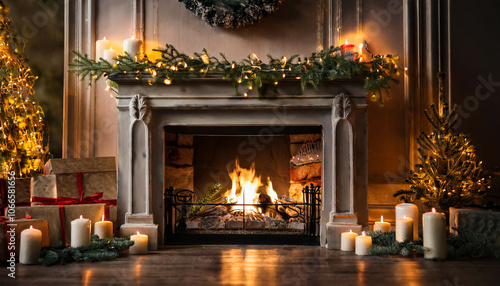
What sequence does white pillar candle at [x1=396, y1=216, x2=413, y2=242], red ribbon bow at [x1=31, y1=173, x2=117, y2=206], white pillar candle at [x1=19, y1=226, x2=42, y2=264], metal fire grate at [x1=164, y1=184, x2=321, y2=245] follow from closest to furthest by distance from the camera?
white pillar candle at [x1=19, y1=226, x2=42, y2=264] < white pillar candle at [x1=396, y1=216, x2=413, y2=242] < red ribbon bow at [x1=31, y1=173, x2=117, y2=206] < metal fire grate at [x1=164, y1=184, x2=321, y2=245]

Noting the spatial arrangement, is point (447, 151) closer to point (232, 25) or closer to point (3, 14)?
point (232, 25)

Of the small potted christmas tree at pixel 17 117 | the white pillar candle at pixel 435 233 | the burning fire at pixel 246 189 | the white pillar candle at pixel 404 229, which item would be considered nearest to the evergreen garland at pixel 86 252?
the small potted christmas tree at pixel 17 117

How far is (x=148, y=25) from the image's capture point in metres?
4.27

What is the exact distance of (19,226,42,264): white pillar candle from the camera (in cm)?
283

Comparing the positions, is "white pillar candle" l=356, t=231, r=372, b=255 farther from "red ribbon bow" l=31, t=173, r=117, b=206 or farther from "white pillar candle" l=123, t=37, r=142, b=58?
"white pillar candle" l=123, t=37, r=142, b=58

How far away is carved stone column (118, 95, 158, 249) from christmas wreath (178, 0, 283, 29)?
1.11 m

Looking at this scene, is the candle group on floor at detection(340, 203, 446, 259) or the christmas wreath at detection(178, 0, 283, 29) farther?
the christmas wreath at detection(178, 0, 283, 29)

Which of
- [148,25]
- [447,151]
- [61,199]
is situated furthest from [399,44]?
[61,199]

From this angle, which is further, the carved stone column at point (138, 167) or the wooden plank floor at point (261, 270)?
Result: the carved stone column at point (138, 167)

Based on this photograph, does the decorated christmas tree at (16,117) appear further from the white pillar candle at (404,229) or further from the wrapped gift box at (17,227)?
the white pillar candle at (404,229)

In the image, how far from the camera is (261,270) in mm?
2750

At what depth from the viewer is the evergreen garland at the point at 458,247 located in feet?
10.1

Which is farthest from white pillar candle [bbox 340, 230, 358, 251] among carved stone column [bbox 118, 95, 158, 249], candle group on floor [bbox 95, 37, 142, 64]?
candle group on floor [bbox 95, 37, 142, 64]

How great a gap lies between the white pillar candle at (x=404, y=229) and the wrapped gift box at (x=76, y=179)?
223cm
